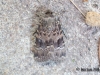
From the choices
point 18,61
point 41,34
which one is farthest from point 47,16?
point 18,61

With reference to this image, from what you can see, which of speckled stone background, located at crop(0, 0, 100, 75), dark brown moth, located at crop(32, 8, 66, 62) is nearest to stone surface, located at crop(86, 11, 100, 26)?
speckled stone background, located at crop(0, 0, 100, 75)

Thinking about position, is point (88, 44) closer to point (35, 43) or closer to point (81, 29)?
point (81, 29)

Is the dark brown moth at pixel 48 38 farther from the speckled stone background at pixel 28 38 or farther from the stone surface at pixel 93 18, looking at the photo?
the stone surface at pixel 93 18

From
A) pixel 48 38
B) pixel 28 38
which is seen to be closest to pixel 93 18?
pixel 48 38

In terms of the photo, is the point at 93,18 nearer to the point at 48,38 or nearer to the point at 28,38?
the point at 48,38

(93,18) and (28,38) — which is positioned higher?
(93,18)

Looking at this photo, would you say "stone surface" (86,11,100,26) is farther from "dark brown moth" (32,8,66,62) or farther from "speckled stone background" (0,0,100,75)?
"dark brown moth" (32,8,66,62)
